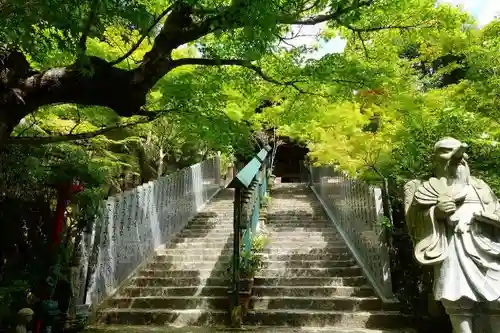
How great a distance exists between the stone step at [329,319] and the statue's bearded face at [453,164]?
2.78m

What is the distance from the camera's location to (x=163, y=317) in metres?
6.53

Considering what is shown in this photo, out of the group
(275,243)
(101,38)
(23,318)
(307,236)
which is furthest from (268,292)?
(101,38)

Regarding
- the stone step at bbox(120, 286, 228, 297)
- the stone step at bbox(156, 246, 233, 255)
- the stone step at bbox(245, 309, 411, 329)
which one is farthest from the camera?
the stone step at bbox(156, 246, 233, 255)

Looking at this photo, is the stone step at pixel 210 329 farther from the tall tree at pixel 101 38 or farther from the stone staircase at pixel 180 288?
the tall tree at pixel 101 38

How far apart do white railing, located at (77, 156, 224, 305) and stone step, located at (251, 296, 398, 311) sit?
2.44 m

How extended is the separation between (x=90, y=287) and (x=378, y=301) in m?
4.38

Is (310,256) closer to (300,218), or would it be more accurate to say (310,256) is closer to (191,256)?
(191,256)

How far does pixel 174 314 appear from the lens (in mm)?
6543

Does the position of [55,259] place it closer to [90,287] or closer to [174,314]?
[90,287]

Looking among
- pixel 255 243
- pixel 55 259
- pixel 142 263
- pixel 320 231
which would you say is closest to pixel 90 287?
pixel 55 259

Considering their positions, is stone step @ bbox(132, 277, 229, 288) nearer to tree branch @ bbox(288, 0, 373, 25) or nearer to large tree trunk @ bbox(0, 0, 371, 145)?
large tree trunk @ bbox(0, 0, 371, 145)

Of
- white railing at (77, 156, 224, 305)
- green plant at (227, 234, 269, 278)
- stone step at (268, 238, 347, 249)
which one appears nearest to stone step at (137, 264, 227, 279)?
white railing at (77, 156, 224, 305)

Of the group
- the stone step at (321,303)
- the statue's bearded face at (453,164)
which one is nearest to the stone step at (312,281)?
the stone step at (321,303)

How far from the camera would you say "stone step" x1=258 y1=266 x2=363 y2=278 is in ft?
24.9
